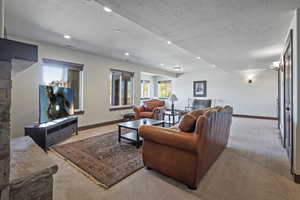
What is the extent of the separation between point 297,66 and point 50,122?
465 centimetres

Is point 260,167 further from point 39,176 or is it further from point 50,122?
point 50,122

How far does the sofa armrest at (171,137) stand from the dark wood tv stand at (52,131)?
2108 mm

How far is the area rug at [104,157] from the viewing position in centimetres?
218

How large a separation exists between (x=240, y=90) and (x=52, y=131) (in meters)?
8.45

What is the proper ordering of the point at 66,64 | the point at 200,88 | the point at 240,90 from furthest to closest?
the point at 200,88 < the point at 240,90 < the point at 66,64

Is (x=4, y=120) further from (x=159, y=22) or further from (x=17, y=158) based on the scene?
(x=159, y=22)

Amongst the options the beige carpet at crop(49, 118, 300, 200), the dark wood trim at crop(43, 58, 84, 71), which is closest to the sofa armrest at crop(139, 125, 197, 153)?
the beige carpet at crop(49, 118, 300, 200)

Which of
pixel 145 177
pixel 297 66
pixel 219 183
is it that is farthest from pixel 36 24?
pixel 297 66

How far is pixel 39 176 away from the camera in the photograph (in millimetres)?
1454

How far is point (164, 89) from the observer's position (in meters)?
10.8

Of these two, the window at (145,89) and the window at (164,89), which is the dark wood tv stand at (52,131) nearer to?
the window at (145,89)

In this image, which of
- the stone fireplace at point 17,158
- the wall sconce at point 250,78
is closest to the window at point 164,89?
the wall sconce at point 250,78

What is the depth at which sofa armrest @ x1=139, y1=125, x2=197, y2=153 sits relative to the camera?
1.78m

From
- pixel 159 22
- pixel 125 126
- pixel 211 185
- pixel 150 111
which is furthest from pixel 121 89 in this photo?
pixel 211 185
